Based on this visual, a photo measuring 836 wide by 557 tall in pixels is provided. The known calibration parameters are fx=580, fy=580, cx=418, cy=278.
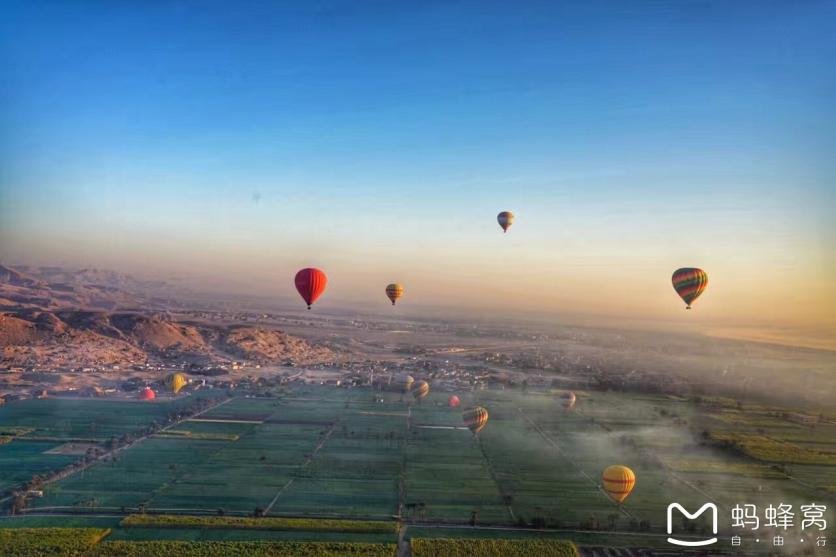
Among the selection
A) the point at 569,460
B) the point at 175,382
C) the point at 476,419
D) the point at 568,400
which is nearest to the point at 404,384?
the point at 568,400

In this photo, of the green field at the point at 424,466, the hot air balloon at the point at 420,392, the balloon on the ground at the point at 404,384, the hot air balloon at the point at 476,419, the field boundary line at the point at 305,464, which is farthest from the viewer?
the balloon on the ground at the point at 404,384

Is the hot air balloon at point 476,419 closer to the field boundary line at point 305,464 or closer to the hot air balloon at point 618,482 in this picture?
the field boundary line at point 305,464

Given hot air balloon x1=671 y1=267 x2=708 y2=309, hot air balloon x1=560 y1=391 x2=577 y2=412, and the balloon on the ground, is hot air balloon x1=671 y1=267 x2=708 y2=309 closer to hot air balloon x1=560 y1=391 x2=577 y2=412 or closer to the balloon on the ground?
hot air balloon x1=560 y1=391 x2=577 y2=412

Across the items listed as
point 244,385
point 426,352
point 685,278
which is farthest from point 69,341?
point 685,278

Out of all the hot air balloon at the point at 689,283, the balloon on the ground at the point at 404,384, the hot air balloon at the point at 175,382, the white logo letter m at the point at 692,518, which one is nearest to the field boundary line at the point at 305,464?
the balloon on the ground at the point at 404,384

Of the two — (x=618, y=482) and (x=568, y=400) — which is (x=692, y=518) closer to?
(x=618, y=482)
